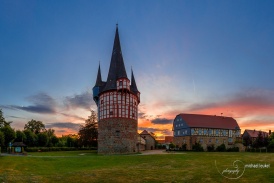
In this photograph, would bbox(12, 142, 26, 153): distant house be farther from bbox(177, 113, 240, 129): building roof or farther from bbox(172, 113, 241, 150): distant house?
bbox(177, 113, 240, 129): building roof

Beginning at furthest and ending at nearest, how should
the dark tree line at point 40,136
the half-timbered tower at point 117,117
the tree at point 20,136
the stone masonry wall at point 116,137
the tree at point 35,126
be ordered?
the tree at point 35,126, the tree at point 20,136, the dark tree line at point 40,136, the half-timbered tower at point 117,117, the stone masonry wall at point 116,137

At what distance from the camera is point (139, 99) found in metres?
→ 53.5

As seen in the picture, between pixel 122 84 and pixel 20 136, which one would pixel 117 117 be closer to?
pixel 122 84

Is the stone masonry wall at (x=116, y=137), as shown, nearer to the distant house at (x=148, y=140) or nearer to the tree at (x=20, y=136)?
the distant house at (x=148, y=140)

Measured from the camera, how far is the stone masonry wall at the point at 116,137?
1732 inches

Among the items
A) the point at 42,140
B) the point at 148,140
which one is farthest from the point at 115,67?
the point at 42,140

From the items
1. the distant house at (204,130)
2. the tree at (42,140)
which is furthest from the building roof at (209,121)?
the tree at (42,140)

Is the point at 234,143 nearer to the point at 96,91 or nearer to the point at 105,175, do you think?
the point at 96,91

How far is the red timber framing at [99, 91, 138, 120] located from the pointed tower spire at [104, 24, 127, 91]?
1726mm

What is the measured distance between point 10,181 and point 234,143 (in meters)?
63.3

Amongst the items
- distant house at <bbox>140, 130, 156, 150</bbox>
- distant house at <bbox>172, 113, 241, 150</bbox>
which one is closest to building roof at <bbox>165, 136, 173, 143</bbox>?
distant house at <bbox>140, 130, 156, 150</bbox>

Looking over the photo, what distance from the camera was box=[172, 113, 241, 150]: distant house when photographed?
64188 millimetres

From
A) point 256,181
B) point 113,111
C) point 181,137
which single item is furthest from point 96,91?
point 256,181

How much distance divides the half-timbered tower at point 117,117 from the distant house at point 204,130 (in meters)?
22.7
